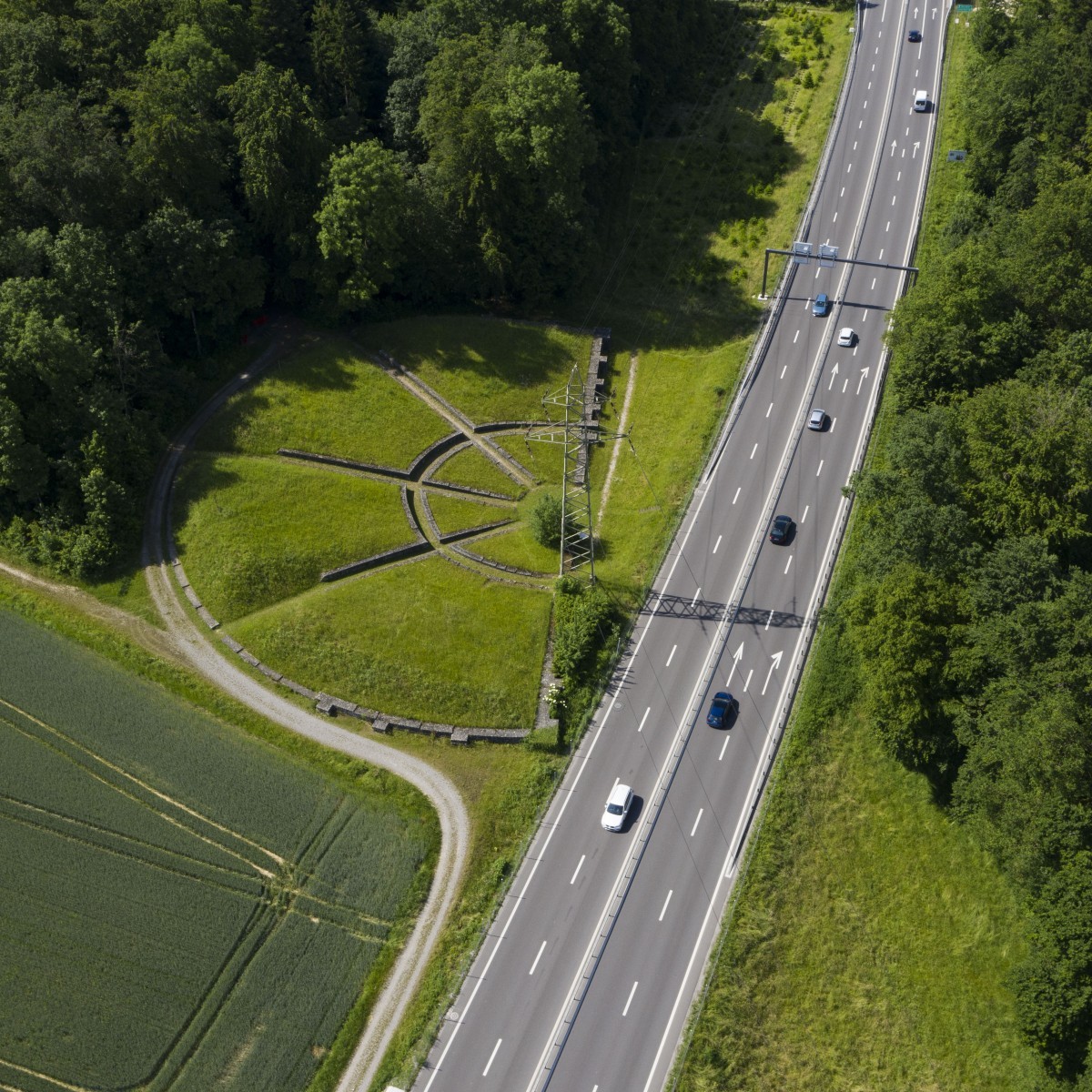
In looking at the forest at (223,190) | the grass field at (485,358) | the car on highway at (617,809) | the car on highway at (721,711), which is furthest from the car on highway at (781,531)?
the forest at (223,190)

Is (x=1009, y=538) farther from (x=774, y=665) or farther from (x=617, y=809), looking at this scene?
(x=617, y=809)

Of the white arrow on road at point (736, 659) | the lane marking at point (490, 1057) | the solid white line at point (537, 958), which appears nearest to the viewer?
the lane marking at point (490, 1057)

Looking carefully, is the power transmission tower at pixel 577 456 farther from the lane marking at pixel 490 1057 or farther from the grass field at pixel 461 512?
the lane marking at pixel 490 1057

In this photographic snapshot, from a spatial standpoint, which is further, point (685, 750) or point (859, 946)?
point (685, 750)

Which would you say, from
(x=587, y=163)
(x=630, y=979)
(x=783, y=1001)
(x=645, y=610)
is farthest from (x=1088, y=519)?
(x=587, y=163)

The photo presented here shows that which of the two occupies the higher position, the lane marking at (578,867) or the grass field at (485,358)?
the grass field at (485,358)

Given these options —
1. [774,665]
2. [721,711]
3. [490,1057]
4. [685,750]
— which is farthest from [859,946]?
[490,1057]

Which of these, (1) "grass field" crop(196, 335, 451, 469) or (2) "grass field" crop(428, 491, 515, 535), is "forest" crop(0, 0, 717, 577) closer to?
(1) "grass field" crop(196, 335, 451, 469)

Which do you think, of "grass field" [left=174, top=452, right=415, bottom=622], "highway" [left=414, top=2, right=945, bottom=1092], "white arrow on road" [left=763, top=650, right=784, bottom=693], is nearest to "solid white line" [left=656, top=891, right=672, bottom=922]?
"highway" [left=414, top=2, right=945, bottom=1092]
